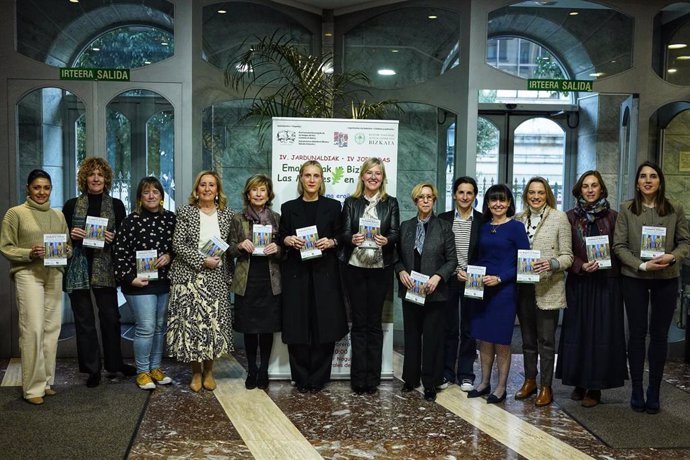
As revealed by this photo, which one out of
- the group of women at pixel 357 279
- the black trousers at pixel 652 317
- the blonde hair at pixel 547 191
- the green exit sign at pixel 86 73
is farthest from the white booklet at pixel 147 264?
the black trousers at pixel 652 317

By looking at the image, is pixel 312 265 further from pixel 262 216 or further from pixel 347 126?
pixel 347 126

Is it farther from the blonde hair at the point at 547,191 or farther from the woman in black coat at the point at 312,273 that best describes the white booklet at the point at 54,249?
the blonde hair at the point at 547,191

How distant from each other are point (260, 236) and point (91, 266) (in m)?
1.23

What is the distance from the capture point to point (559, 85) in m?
5.88

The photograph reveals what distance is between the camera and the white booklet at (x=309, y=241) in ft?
14.9

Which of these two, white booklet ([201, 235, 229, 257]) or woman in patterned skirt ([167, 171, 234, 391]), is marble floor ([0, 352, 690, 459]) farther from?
white booklet ([201, 235, 229, 257])

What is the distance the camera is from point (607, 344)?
4445mm

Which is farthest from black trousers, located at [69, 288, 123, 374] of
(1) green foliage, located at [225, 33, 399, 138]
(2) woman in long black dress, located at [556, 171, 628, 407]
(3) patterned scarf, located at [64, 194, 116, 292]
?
(2) woman in long black dress, located at [556, 171, 628, 407]

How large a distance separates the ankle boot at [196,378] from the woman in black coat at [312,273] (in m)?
0.69

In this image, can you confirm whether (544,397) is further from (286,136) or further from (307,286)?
(286,136)

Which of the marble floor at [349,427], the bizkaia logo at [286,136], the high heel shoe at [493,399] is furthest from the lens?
the bizkaia logo at [286,136]

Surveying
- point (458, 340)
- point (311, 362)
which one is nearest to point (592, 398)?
point (458, 340)

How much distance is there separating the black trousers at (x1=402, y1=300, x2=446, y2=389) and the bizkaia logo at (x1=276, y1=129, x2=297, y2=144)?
1.42m

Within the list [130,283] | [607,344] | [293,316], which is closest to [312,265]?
[293,316]
